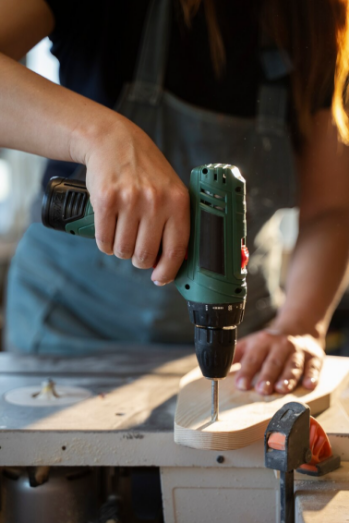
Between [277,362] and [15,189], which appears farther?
[15,189]

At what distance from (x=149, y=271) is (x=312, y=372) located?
1.54ft

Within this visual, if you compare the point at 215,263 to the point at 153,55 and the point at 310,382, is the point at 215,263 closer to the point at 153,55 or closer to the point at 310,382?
the point at 310,382

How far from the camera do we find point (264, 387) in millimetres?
806

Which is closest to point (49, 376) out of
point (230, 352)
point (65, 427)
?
point (65, 427)

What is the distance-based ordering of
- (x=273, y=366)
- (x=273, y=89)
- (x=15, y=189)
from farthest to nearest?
1. (x=15, y=189)
2. (x=273, y=89)
3. (x=273, y=366)

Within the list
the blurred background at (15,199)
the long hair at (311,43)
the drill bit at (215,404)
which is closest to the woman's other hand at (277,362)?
the drill bit at (215,404)

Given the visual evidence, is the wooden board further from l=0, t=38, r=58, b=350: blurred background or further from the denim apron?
l=0, t=38, r=58, b=350: blurred background

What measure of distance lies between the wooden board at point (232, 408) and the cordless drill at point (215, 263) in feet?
0.12

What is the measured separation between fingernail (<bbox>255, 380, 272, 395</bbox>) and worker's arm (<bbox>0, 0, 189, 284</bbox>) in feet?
0.79

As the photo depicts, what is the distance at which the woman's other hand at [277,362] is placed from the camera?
83 centimetres

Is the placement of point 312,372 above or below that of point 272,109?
below

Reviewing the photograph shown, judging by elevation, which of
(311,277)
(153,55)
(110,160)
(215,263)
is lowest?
(311,277)

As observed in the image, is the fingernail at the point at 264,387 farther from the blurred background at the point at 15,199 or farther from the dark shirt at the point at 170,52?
the blurred background at the point at 15,199

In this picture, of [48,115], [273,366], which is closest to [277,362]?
[273,366]
